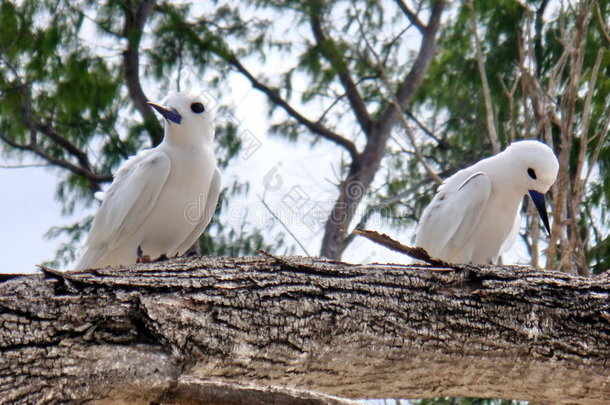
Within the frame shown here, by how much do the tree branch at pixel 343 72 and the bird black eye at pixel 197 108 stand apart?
18.9 feet

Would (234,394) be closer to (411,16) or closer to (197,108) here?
(197,108)

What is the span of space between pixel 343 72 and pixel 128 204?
649 cm

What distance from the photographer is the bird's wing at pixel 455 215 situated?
18.7ft

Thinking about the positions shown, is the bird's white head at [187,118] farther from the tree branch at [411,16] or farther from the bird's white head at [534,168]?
the tree branch at [411,16]

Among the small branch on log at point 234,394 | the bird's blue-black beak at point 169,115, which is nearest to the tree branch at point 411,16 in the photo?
the bird's blue-black beak at point 169,115

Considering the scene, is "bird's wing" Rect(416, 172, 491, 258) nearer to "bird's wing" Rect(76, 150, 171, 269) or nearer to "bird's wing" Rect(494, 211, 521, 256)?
"bird's wing" Rect(494, 211, 521, 256)

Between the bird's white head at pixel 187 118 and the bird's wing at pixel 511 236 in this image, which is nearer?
the bird's white head at pixel 187 118

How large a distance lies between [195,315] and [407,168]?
28.5 feet

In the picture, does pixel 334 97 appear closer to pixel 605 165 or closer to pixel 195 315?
pixel 605 165

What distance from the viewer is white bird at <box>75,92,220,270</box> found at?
5.49 m

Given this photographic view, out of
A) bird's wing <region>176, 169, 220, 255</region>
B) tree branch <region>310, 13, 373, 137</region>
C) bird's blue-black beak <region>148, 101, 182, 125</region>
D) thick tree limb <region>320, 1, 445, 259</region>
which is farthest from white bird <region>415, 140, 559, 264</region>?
tree branch <region>310, 13, 373, 137</region>

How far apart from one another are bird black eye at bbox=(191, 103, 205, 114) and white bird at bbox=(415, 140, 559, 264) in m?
1.53

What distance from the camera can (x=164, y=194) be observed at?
18.2 ft

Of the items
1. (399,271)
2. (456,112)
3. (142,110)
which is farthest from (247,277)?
(456,112)
